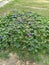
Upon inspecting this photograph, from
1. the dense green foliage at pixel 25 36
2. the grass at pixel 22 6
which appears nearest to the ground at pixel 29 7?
the grass at pixel 22 6

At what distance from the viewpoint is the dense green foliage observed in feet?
15.5

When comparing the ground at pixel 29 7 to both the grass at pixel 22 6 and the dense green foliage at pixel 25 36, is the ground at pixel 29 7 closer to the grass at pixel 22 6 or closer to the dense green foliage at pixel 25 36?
the grass at pixel 22 6

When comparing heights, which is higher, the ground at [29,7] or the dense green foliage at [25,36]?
the dense green foliage at [25,36]

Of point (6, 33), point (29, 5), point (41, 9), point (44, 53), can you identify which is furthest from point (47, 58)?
point (29, 5)

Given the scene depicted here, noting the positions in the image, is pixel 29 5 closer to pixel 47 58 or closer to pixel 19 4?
pixel 19 4

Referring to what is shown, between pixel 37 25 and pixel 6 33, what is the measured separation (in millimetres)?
815

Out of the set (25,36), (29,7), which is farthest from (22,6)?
(25,36)

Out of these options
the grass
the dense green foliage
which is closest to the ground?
the grass

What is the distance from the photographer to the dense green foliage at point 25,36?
4.73 metres

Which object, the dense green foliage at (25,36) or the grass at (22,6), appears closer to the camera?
the dense green foliage at (25,36)

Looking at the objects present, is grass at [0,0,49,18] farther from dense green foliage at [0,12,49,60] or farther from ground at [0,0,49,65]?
dense green foliage at [0,12,49,60]

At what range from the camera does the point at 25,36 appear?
191 inches

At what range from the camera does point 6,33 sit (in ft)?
16.2

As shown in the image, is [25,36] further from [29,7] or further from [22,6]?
[22,6]
